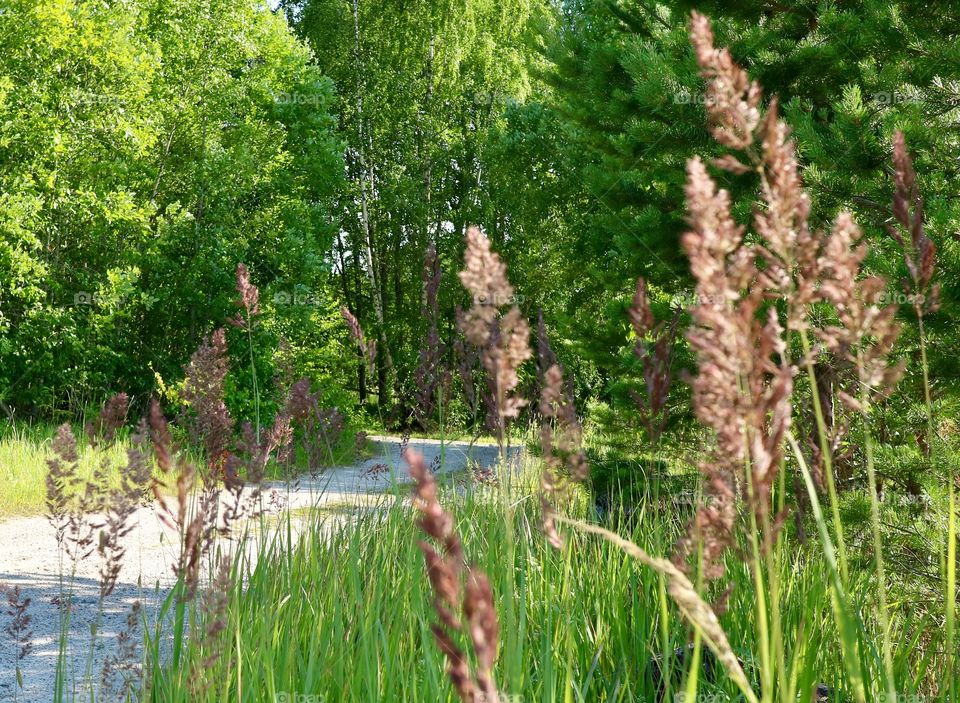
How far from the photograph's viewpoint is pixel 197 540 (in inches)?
64.8

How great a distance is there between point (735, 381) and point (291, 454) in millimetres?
2395

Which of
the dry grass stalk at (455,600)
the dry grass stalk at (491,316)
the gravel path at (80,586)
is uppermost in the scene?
the dry grass stalk at (491,316)

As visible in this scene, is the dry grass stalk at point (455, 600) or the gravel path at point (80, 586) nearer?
the dry grass stalk at point (455, 600)

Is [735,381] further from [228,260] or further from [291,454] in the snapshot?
[228,260]

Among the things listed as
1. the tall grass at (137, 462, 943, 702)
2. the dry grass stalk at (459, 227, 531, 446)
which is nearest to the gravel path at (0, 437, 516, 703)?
the tall grass at (137, 462, 943, 702)

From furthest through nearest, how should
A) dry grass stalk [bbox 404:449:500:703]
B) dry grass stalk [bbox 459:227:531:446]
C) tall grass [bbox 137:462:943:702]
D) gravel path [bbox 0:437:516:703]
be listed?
gravel path [bbox 0:437:516:703]
tall grass [bbox 137:462:943:702]
dry grass stalk [bbox 459:227:531:446]
dry grass stalk [bbox 404:449:500:703]

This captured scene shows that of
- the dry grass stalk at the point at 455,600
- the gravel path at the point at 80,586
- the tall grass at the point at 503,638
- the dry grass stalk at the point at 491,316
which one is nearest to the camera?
the dry grass stalk at the point at 455,600

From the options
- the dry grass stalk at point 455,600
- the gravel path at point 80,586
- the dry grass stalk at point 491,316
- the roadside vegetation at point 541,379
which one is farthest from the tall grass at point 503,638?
the dry grass stalk at point 455,600

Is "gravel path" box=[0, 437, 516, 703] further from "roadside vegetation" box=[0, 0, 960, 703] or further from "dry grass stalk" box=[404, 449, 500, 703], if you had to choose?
"dry grass stalk" box=[404, 449, 500, 703]

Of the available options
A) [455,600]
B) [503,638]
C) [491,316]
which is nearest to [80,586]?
[503,638]

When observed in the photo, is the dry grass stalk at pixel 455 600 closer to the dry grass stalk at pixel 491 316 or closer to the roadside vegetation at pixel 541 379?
the roadside vegetation at pixel 541 379

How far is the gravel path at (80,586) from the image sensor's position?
12.6 feet

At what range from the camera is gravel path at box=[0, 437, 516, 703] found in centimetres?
383

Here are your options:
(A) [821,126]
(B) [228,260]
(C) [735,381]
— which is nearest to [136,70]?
(B) [228,260]
